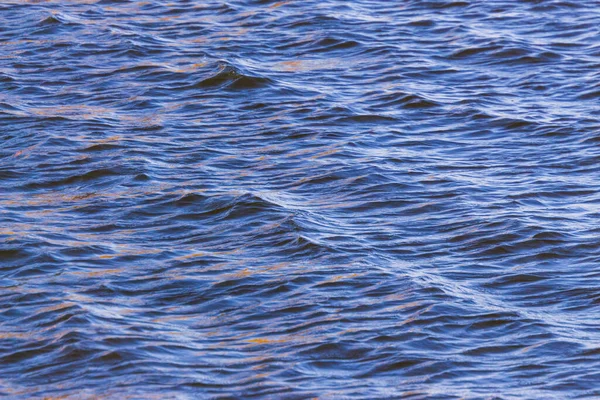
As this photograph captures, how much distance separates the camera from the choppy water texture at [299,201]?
23.4 ft

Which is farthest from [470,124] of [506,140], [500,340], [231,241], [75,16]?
[75,16]

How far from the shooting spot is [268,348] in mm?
7227

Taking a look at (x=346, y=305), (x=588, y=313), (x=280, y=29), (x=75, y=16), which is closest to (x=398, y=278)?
(x=346, y=305)

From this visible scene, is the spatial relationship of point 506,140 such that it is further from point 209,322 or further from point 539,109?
point 209,322

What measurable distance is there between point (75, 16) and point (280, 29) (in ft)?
8.81

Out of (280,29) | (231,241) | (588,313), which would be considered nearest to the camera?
(588,313)

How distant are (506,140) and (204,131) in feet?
9.54

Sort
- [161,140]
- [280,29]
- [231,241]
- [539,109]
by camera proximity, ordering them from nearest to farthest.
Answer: [231,241] → [161,140] → [539,109] → [280,29]

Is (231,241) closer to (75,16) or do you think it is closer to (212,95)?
(212,95)

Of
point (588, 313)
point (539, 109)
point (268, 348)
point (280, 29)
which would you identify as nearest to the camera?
point (268, 348)

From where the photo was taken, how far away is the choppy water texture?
7117mm

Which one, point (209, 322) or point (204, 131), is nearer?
point (209, 322)

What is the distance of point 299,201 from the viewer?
31.8 feet

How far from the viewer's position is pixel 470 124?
37.8ft
